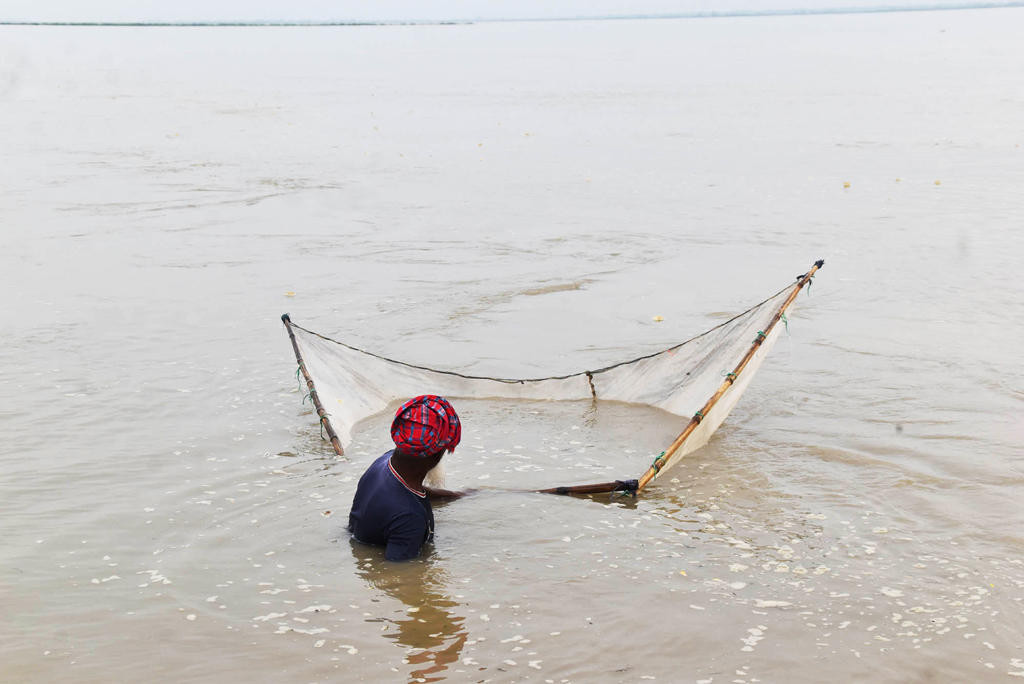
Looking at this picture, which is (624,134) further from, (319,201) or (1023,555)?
(1023,555)

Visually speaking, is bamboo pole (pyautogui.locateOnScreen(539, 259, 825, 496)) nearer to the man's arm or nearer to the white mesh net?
the white mesh net

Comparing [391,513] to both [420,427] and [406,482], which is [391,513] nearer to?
[406,482]

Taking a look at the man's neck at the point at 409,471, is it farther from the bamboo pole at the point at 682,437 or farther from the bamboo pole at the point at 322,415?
the bamboo pole at the point at 322,415

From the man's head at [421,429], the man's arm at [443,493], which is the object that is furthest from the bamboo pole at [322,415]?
the man's head at [421,429]

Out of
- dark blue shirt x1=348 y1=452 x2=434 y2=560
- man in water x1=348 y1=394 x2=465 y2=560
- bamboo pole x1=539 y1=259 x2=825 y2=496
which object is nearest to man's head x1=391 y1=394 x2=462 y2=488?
man in water x1=348 y1=394 x2=465 y2=560

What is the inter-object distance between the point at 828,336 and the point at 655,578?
423cm

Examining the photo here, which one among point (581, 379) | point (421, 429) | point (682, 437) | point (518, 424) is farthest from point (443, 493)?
point (581, 379)

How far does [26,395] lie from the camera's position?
641 centimetres

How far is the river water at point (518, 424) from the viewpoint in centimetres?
384

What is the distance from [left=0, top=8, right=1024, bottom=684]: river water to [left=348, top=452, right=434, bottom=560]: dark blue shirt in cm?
14

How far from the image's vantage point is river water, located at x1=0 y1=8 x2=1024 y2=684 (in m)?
3.84

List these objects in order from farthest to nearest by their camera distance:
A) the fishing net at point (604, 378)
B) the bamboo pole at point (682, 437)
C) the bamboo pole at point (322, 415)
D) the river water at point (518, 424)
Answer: the fishing net at point (604, 378)
the bamboo pole at point (322, 415)
the bamboo pole at point (682, 437)
the river water at point (518, 424)

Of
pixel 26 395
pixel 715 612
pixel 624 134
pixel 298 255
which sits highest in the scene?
pixel 624 134

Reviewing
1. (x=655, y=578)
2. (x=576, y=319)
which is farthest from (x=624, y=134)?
(x=655, y=578)
